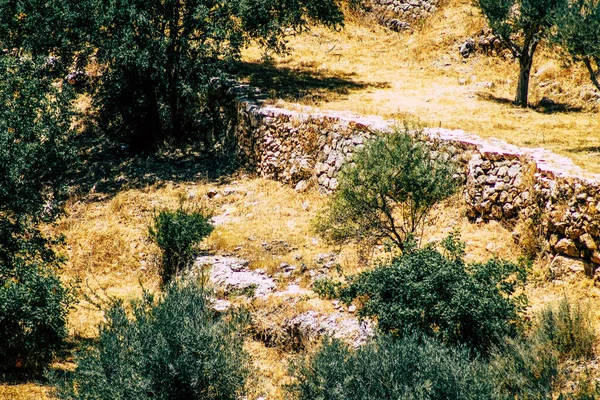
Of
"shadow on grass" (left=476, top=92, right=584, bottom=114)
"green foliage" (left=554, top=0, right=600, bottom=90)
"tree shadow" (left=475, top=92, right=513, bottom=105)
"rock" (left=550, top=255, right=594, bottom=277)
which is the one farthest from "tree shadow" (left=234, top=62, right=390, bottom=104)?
"rock" (left=550, top=255, right=594, bottom=277)

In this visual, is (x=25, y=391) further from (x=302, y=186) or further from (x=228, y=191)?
(x=302, y=186)

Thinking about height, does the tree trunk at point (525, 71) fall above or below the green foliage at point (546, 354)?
above

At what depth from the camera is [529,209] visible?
15344 millimetres

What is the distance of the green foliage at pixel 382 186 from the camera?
14.7 metres

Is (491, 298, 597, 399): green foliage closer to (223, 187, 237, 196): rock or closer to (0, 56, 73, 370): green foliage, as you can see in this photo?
(0, 56, 73, 370): green foliage

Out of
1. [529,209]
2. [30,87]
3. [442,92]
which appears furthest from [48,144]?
[442,92]

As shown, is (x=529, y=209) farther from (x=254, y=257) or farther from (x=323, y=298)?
(x=254, y=257)

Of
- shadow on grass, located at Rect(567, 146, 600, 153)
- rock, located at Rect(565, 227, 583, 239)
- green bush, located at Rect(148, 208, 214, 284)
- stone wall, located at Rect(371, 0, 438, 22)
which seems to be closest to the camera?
rock, located at Rect(565, 227, 583, 239)

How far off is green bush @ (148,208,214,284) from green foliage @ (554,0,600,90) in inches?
422

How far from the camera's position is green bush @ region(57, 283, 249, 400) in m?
10.9

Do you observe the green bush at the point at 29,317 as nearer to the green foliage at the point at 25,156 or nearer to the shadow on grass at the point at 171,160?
the green foliage at the point at 25,156

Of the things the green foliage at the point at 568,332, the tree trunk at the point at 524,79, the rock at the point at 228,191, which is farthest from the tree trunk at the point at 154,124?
the green foliage at the point at 568,332

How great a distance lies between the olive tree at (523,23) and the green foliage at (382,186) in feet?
32.8

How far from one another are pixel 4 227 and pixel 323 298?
7.09m
